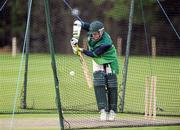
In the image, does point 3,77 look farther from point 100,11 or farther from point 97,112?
point 97,112

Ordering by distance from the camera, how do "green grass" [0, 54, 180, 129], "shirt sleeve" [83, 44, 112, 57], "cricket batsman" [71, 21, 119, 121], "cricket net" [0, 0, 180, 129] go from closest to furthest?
1. "shirt sleeve" [83, 44, 112, 57]
2. "cricket batsman" [71, 21, 119, 121]
3. "cricket net" [0, 0, 180, 129]
4. "green grass" [0, 54, 180, 129]

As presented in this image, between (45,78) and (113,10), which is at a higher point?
(113,10)

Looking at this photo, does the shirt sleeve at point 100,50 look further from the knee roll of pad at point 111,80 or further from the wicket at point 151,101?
the wicket at point 151,101

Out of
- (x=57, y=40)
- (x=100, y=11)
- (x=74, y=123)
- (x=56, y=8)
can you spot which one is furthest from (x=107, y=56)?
(x=57, y=40)

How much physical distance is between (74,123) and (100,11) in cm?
454

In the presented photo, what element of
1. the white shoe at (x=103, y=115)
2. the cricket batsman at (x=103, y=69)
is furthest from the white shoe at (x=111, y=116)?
the white shoe at (x=103, y=115)

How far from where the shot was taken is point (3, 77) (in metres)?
22.5

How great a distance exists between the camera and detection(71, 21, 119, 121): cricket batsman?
511 inches

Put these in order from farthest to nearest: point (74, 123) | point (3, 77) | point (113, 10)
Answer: point (3, 77), point (113, 10), point (74, 123)

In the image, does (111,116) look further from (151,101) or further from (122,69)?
(122,69)

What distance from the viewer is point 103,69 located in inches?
517

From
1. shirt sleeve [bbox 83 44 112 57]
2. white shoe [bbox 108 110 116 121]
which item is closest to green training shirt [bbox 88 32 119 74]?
shirt sleeve [bbox 83 44 112 57]

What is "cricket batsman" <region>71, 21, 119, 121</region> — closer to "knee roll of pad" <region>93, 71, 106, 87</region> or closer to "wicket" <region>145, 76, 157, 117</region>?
"knee roll of pad" <region>93, 71, 106, 87</region>

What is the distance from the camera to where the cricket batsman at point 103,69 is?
1298 centimetres
